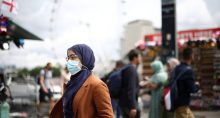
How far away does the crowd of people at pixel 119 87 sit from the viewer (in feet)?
13.6

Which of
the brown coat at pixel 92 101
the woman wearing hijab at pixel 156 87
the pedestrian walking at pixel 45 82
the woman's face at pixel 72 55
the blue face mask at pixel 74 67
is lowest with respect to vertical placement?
the pedestrian walking at pixel 45 82

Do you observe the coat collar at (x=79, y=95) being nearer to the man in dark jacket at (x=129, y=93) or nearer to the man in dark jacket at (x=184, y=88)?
the man in dark jacket at (x=129, y=93)

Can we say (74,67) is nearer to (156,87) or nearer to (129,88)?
(129,88)

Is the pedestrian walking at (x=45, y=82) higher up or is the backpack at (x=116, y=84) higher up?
the backpack at (x=116, y=84)

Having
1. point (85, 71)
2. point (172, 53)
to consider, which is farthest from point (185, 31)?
point (85, 71)

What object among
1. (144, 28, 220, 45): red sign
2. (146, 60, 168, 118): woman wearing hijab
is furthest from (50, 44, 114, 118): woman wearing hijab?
(144, 28, 220, 45): red sign

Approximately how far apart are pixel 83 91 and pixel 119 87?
4.07 metres

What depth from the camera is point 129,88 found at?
8.05 meters

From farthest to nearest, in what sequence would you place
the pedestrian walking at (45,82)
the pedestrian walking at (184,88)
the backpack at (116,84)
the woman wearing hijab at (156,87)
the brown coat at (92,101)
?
1. the pedestrian walking at (45,82)
2. the woman wearing hijab at (156,87)
3. the backpack at (116,84)
4. the pedestrian walking at (184,88)
5. the brown coat at (92,101)

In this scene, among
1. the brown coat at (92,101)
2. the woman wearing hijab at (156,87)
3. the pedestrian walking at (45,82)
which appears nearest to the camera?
the brown coat at (92,101)

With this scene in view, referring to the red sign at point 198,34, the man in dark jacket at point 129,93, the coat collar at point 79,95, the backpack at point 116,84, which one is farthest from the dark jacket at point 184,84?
the red sign at point 198,34

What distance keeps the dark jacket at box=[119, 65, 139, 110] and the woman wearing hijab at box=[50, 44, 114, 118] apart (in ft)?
12.0

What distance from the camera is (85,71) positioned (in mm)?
4277

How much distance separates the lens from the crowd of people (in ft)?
13.6
